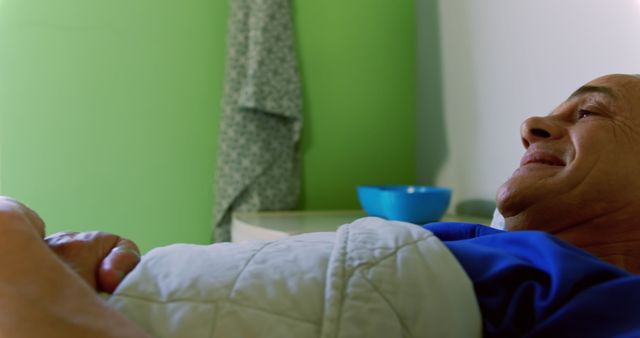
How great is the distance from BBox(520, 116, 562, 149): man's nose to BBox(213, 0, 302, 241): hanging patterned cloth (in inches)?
41.5

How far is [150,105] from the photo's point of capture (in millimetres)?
1833

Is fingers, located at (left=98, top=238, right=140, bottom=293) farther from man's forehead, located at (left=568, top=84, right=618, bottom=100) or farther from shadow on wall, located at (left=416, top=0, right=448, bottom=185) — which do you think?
shadow on wall, located at (left=416, top=0, right=448, bottom=185)

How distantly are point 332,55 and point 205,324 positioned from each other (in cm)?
163

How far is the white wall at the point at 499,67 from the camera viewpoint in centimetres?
120

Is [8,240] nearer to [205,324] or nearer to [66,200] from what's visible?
[205,324]

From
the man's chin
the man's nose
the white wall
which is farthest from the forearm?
the white wall

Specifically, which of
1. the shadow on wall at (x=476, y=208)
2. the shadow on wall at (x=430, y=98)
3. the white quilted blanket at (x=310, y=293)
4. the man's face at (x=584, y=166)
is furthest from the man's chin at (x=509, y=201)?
the shadow on wall at (x=430, y=98)

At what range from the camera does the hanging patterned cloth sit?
181 cm

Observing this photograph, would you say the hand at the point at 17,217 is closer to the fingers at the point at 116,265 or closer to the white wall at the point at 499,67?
the fingers at the point at 116,265

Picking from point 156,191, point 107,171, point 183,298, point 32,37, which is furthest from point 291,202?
point 183,298

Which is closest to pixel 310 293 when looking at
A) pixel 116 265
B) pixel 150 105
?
pixel 116 265

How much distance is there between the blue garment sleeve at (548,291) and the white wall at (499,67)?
710mm

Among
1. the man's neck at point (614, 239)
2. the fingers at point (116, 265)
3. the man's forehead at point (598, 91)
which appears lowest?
the man's neck at point (614, 239)

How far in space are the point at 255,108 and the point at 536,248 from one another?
4.44 ft
